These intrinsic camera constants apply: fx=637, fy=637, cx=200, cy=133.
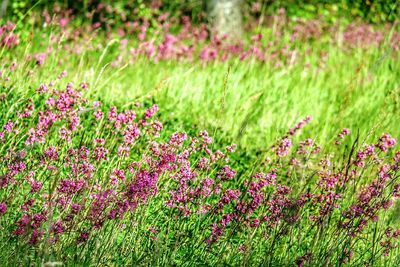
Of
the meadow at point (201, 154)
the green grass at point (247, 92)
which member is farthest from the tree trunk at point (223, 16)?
the green grass at point (247, 92)

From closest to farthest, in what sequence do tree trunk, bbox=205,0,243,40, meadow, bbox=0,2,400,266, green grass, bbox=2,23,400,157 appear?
meadow, bbox=0,2,400,266 < green grass, bbox=2,23,400,157 < tree trunk, bbox=205,0,243,40

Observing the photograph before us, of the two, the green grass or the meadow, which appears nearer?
the meadow

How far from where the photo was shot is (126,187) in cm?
302

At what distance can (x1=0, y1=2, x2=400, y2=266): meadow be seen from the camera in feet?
9.45

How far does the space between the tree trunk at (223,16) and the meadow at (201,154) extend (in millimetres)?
504

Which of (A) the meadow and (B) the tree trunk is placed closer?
(A) the meadow

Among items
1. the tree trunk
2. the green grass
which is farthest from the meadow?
the tree trunk

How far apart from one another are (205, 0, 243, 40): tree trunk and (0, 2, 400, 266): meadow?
504mm

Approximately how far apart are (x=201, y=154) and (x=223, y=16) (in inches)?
190

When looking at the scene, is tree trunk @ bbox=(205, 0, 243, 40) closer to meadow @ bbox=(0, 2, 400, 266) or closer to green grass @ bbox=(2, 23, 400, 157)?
meadow @ bbox=(0, 2, 400, 266)

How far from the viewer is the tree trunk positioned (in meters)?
8.95

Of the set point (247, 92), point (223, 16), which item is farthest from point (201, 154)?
point (223, 16)

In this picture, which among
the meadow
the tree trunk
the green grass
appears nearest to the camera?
the meadow

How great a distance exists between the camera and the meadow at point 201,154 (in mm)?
2879
